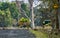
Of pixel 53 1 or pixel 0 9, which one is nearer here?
pixel 53 1

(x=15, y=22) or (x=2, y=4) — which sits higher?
(x=2, y=4)

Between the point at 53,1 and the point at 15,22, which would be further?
the point at 15,22

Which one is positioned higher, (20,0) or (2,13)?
(20,0)

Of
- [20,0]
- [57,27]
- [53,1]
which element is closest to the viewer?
[53,1]

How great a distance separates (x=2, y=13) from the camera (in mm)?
13062

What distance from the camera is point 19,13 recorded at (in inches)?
528

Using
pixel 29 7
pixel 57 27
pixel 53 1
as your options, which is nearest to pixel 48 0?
pixel 53 1

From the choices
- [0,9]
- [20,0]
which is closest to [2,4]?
[0,9]

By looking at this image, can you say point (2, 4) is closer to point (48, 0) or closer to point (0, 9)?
point (0, 9)

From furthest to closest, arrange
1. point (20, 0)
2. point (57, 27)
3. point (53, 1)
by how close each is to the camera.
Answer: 1. point (20, 0)
2. point (57, 27)
3. point (53, 1)

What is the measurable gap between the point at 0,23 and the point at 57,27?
20.0 feet

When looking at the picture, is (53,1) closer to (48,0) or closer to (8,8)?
(48,0)

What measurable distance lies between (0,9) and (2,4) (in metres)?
0.37

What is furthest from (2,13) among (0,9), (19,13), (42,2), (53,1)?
(53,1)
